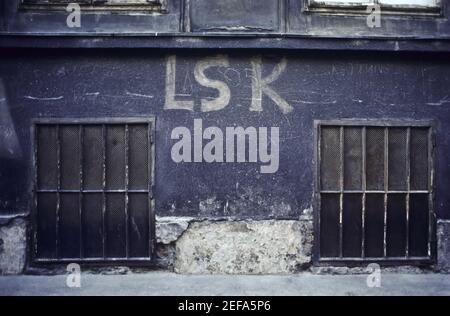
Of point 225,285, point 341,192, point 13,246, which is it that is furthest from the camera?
point 341,192

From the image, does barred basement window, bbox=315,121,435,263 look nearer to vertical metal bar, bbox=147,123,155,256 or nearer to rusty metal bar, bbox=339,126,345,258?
rusty metal bar, bbox=339,126,345,258

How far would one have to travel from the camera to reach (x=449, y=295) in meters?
4.05

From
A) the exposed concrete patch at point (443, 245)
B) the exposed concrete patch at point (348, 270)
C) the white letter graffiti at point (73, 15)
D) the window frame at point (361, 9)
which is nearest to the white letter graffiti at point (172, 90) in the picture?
the white letter graffiti at point (73, 15)

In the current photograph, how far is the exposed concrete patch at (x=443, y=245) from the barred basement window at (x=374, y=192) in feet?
0.26

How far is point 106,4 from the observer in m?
4.54

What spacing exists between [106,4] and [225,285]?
3.52m

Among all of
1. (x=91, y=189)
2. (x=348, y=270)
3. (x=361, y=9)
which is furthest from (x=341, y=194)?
(x=91, y=189)

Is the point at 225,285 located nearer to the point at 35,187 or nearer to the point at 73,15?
the point at 35,187

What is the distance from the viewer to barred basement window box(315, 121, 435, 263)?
15.0 ft

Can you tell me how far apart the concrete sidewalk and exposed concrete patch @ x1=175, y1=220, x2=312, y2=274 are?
12cm
